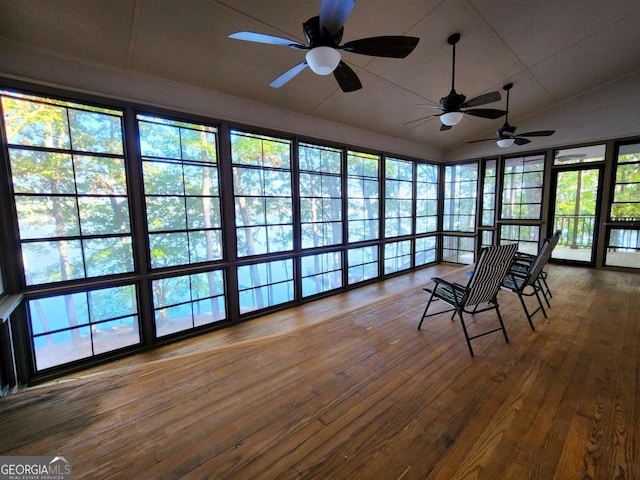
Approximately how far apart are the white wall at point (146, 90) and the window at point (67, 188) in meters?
0.21

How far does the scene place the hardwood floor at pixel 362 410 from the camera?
1415 millimetres

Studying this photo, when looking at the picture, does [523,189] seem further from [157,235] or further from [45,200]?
[45,200]

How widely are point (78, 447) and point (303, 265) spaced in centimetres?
339

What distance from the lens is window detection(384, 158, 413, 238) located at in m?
6.04

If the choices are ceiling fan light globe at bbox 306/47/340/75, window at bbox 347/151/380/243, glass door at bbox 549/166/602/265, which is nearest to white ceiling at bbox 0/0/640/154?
window at bbox 347/151/380/243

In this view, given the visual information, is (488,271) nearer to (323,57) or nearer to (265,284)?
(323,57)

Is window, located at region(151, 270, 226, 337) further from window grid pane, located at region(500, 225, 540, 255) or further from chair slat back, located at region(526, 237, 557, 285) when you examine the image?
window grid pane, located at region(500, 225, 540, 255)

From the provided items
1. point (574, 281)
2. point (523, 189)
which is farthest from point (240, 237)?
point (523, 189)

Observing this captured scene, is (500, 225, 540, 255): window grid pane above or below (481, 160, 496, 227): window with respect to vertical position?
below

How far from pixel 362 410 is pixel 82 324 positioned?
307cm

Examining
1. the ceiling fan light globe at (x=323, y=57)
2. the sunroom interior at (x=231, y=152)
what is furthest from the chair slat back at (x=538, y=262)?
the ceiling fan light globe at (x=323, y=57)

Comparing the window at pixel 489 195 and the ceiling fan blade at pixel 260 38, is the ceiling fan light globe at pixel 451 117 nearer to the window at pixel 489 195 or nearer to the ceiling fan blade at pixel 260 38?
the ceiling fan blade at pixel 260 38

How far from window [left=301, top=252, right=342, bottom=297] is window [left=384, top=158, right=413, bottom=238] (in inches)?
63.3

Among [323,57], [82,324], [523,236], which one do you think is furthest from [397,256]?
[82,324]
